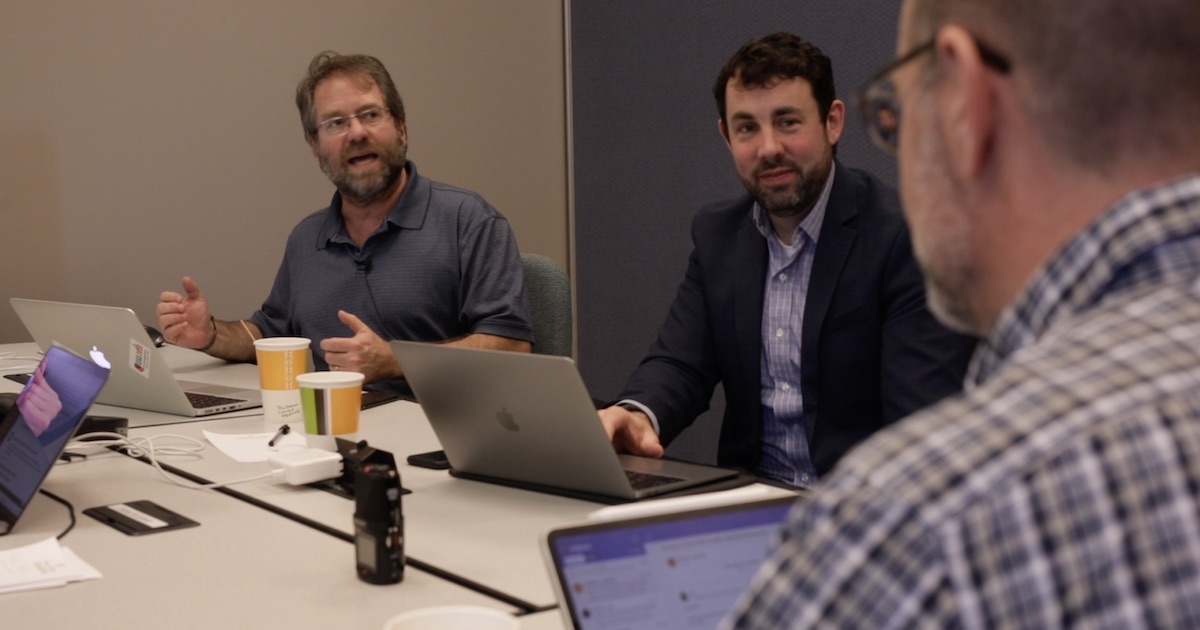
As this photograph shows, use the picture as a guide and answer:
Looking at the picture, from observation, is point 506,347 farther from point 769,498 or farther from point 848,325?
point 769,498

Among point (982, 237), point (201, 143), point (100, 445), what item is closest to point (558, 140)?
point (201, 143)

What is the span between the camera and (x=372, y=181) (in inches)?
107

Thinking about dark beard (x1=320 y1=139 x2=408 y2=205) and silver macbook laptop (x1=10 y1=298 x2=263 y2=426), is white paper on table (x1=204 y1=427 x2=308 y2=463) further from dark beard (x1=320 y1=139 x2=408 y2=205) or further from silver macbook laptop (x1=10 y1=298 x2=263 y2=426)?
dark beard (x1=320 y1=139 x2=408 y2=205)

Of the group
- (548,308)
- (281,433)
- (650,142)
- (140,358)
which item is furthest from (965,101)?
(650,142)

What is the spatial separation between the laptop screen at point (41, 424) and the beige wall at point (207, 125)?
82.2 inches

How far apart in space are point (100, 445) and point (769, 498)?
4.30ft

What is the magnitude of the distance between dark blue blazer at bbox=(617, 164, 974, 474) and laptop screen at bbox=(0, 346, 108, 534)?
93 centimetres

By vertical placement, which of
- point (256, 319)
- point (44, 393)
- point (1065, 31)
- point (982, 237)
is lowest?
point (256, 319)

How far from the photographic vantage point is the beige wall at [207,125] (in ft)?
11.3

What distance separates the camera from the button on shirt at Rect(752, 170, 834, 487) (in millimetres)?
2201

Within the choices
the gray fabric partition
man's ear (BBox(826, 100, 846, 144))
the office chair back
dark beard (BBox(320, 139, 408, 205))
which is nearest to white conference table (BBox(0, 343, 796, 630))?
the office chair back

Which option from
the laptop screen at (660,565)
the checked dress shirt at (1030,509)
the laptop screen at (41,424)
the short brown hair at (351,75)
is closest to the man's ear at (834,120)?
the short brown hair at (351,75)

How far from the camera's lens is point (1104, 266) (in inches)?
21.4

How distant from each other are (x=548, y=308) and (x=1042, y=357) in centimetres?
222
